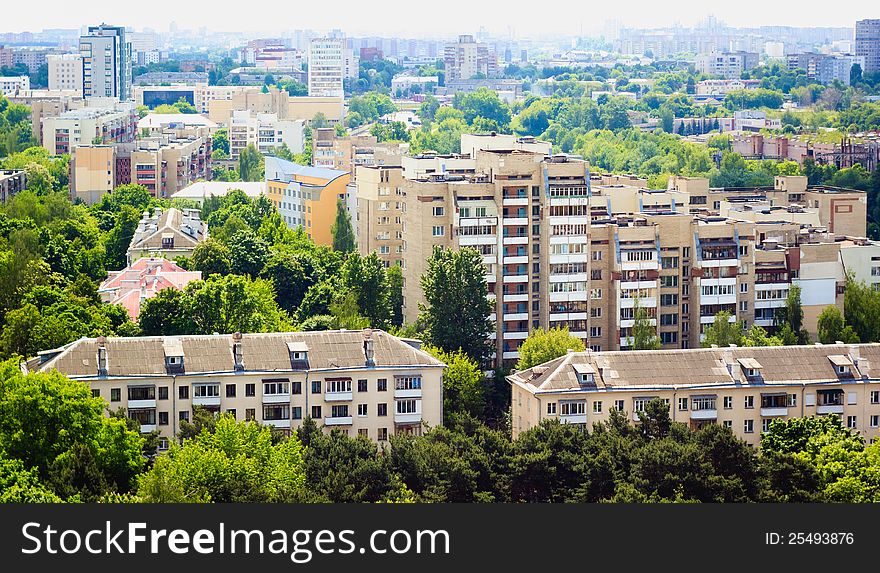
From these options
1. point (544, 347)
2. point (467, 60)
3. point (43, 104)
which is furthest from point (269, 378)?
point (467, 60)

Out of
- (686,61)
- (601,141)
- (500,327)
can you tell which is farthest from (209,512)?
(686,61)

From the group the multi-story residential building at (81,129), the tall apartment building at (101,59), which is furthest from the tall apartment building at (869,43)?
the multi-story residential building at (81,129)

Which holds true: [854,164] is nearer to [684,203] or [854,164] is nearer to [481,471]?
[684,203]

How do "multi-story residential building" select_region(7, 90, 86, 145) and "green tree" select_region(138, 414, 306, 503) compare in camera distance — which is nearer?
"green tree" select_region(138, 414, 306, 503)

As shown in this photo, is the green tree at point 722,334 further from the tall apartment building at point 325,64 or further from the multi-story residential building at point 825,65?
the tall apartment building at point 325,64

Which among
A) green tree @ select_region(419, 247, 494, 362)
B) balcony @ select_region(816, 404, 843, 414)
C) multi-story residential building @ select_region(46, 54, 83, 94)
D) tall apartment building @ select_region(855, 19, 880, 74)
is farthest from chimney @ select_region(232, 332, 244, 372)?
tall apartment building @ select_region(855, 19, 880, 74)

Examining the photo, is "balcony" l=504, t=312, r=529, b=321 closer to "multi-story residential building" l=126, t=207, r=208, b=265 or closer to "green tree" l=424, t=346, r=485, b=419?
"green tree" l=424, t=346, r=485, b=419
